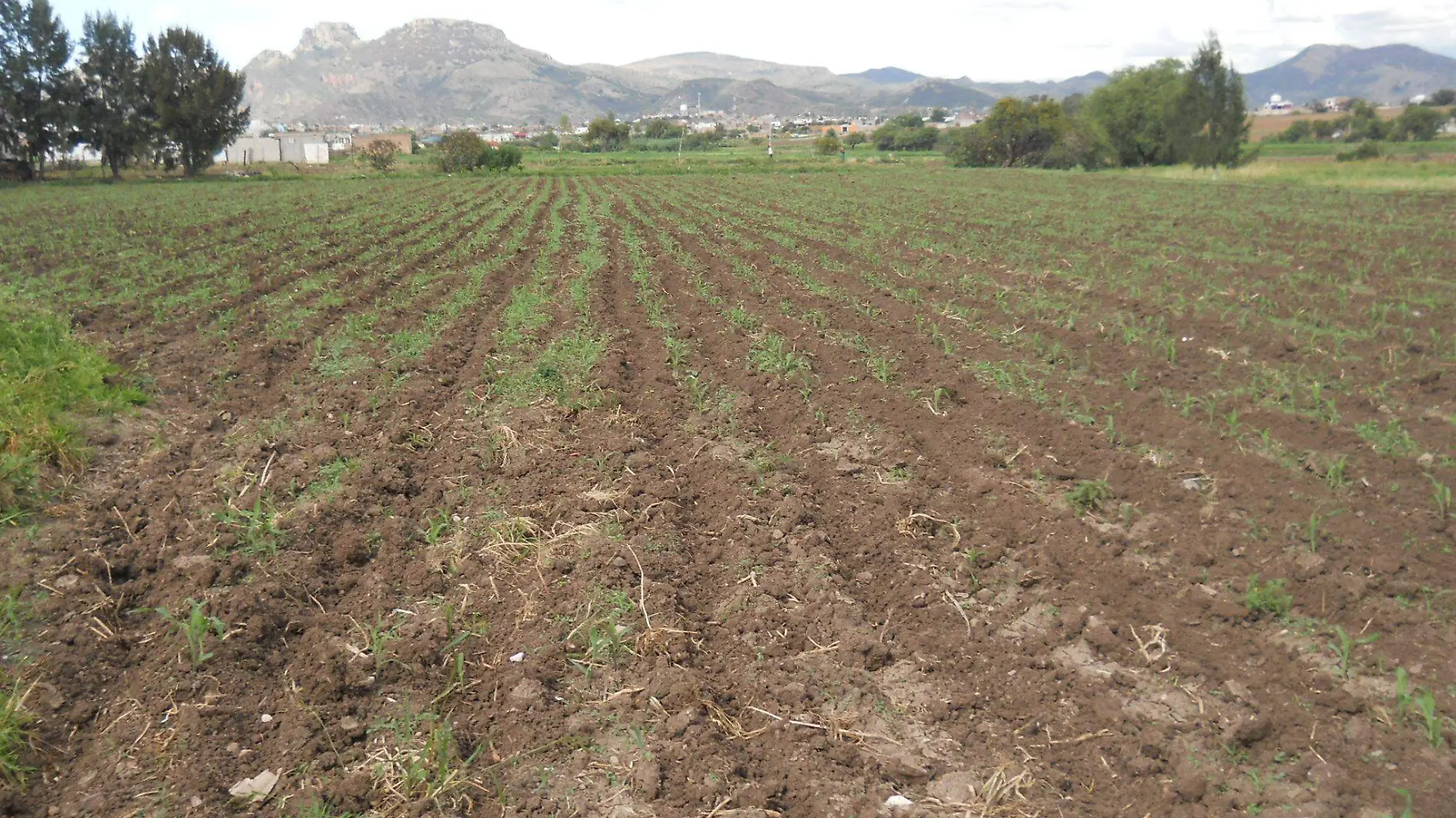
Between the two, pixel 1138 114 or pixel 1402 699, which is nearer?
pixel 1402 699

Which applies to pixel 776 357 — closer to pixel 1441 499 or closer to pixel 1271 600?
pixel 1271 600

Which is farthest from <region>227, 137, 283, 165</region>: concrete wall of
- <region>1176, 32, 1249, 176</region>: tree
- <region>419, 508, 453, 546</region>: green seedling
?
<region>419, 508, 453, 546</region>: green seedling

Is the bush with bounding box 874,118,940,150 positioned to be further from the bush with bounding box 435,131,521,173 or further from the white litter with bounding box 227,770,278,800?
the white litter with bounding box 227,770,278,800

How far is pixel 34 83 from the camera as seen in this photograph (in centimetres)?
4475

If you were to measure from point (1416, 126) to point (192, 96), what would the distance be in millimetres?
98247

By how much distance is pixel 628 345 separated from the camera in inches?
380

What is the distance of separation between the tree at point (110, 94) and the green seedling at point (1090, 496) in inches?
2284

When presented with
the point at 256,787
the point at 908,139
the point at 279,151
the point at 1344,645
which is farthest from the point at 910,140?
the point at 256,787

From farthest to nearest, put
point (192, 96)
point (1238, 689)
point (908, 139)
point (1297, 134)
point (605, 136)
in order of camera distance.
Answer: point (908, 139) → point (605, 136) → point (1297, 134) → point (192, 96) → point (1238, 689)

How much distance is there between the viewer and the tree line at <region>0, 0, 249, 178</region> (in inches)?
1743

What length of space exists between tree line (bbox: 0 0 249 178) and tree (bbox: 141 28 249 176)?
5cm

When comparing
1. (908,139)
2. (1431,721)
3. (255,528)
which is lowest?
(1431,721)

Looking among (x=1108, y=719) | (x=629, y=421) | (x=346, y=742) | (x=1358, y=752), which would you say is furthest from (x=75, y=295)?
(x=1358, y=752)

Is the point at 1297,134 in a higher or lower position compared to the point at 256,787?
higher
